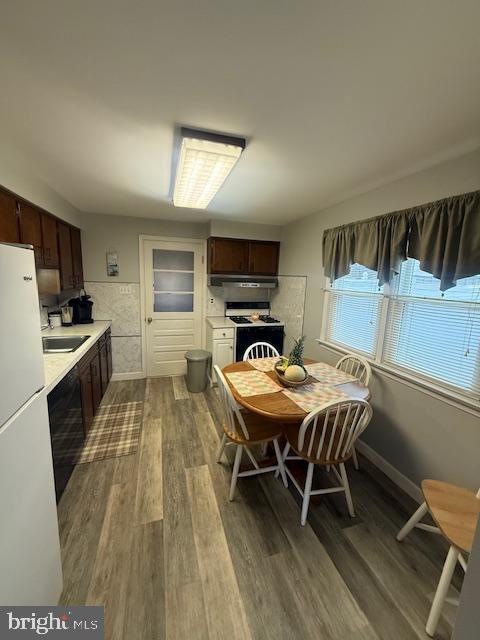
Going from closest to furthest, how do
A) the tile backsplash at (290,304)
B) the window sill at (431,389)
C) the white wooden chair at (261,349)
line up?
the window sill at (431,389) → the white wooden chair at (261,349) → the tile backsplash at (290,304)

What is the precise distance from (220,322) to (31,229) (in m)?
2.37

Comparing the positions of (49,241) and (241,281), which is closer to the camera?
(49,241)

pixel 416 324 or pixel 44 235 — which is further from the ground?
pixel 44 235

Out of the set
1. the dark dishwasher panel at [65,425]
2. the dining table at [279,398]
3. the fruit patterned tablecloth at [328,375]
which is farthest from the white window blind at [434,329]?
the dark dishwasher panel at [65,425]

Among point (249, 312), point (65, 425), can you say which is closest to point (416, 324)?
point (249, 312)

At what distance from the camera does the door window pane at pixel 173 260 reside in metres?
3.83

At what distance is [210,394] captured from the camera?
354cm

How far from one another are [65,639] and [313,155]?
2736 mm

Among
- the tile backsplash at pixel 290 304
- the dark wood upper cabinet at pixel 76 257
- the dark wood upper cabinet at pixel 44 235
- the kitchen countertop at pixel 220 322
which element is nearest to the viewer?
the dark wood upper cabinet at pixel 44 235

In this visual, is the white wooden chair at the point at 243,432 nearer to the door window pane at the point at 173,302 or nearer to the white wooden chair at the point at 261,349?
the white wooden chair at the point at 261,349

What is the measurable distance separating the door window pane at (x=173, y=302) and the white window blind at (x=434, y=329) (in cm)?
285

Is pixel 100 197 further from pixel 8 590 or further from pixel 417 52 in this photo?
pixel 8 590

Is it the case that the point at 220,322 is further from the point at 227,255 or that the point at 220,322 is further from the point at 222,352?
the point at 227,255

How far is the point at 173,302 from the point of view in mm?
3998
